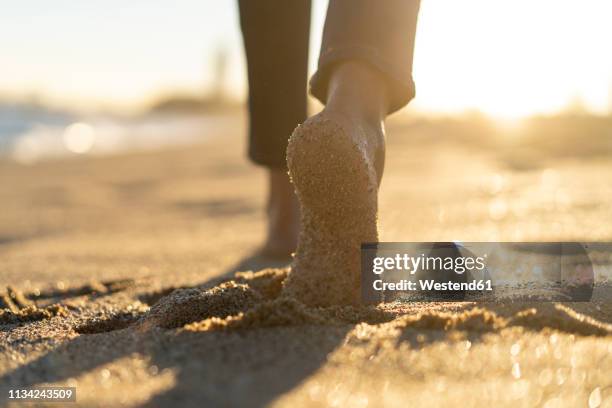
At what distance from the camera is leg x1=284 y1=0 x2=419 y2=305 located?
121cm

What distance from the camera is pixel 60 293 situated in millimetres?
1800

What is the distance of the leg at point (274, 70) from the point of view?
169 centimetres

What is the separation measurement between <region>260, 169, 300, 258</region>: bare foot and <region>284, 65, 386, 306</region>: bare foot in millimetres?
829

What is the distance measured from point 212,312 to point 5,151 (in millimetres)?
9972

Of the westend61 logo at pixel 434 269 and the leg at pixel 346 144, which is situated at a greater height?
the leg at pixel 346 144

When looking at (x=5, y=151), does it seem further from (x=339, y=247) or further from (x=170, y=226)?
(x=339, y=247)

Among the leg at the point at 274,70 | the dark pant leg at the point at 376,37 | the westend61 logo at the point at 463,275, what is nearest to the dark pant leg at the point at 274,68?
the leg at the point at 274,70

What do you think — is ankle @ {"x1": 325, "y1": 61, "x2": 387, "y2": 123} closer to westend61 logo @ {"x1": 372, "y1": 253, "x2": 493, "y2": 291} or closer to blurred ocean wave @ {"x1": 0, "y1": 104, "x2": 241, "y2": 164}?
westend61 logo @ {"x1": 372, "y1": 253, "x2": 493, "y2": 291}

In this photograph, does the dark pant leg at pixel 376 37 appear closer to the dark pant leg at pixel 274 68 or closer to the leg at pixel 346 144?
the leg at pixel 346 144

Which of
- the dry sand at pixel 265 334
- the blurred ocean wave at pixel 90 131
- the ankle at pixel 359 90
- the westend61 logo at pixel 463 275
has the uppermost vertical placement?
the blurred ocean wave at pixel 90 131

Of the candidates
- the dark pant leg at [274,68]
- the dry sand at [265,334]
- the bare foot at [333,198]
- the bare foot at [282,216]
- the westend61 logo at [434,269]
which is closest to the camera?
the dry sand at [265,334]

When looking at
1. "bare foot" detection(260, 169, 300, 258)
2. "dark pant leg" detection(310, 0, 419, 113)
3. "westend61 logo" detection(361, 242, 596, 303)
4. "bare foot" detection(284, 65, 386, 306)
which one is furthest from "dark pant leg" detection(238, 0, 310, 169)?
"westend61 logo" detection(361, 242, 596, 303)

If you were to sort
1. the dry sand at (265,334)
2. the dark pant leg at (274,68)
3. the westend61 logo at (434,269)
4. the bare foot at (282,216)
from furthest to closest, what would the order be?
the bare foot at (282,216), the dark pant leg at (274,68), the westend61 logo at (434,269), the dry sand at (265,334)

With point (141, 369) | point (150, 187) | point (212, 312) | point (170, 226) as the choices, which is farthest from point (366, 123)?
point (150, 187)
